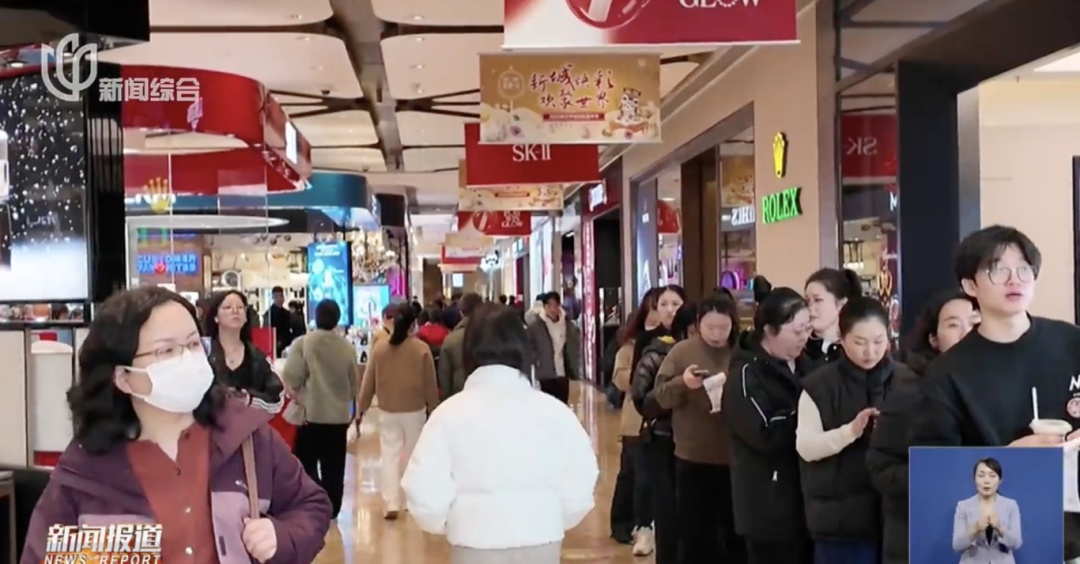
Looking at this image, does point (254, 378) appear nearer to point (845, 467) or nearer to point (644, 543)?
point (644, 543)

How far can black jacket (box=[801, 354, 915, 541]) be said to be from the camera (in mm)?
3541

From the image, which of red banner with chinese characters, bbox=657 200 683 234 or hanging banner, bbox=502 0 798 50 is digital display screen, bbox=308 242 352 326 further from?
hanging banner, bbox=502 0 798 50

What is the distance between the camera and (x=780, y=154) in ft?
26.0

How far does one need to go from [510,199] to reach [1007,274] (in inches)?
436

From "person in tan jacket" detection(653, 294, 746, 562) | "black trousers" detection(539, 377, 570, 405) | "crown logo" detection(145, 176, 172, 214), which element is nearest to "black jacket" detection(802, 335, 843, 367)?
"person in tan jacket" detection(653, 294, 746, 562)

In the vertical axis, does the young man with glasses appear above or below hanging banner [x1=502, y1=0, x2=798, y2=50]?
below

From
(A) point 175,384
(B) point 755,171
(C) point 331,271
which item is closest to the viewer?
(A) point 175,384

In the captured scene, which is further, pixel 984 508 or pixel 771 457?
pixel 771 457

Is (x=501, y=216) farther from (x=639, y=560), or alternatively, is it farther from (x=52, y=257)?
(x=52, y=257)

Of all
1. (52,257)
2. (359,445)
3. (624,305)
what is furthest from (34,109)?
(624,305)

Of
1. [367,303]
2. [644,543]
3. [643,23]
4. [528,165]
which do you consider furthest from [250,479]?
[367,303]

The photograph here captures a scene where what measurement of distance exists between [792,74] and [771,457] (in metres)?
4.20

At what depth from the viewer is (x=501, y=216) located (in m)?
17.9

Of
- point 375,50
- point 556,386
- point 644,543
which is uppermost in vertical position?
point 375,50
